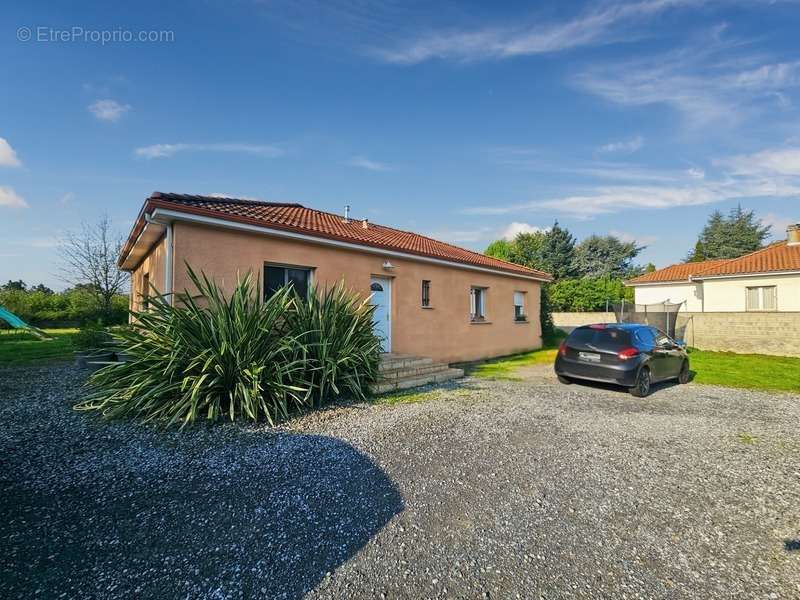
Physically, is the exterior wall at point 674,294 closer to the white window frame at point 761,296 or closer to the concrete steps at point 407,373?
the white window frame at point 761,296

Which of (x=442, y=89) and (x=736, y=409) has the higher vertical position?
(x=442, y=89)

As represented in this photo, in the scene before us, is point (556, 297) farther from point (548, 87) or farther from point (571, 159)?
point (548, 87)

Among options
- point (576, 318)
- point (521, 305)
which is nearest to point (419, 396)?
point (521, 305)

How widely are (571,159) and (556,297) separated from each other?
2063 centimetres

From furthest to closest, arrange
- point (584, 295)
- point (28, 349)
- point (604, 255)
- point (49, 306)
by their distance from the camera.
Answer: point (604, 255)
point (584, 295)
point (49, 306)
point (28, 349)

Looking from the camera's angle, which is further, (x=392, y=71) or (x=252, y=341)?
(x=392, y=71)

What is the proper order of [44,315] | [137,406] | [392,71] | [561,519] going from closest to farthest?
[561,519]
[137,406]
[392,71]
[44,315]

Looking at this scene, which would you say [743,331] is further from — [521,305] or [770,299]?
[521,305]

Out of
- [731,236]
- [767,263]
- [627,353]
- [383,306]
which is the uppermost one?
[731,236]

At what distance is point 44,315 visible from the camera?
23.2 metres

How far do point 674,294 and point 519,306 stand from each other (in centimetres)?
1456

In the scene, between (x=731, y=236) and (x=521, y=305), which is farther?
(x=731, y=236)

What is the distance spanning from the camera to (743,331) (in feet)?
49.4

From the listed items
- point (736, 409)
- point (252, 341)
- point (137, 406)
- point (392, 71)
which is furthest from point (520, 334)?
point (137, 406)
